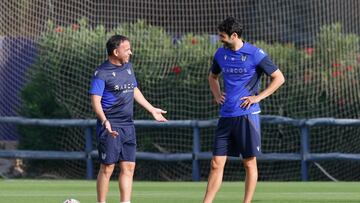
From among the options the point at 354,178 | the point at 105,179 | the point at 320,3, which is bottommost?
the point at 354,178

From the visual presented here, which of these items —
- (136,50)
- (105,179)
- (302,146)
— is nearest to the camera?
(105,179)

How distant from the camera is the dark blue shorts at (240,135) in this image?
12508 millimetres

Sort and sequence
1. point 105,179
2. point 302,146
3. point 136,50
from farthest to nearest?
1. point 136,50
2. point 302,146
3. point 105,179

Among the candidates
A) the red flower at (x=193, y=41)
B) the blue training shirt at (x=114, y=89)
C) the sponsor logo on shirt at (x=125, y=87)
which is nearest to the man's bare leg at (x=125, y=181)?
the blue training shirt at (x=114, y=89)

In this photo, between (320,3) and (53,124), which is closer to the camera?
(53,124)

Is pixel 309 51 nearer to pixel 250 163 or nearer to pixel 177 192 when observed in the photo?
pixel 177 192

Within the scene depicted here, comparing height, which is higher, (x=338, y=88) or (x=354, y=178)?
(x=338, y=88)

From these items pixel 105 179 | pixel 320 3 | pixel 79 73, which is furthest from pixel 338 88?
pixel 105 179

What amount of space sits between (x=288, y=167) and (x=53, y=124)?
4137 millimetres

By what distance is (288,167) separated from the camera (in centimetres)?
2166

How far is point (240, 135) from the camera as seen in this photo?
41.1 feet

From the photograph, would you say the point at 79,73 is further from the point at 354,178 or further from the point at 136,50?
the point at 354,178

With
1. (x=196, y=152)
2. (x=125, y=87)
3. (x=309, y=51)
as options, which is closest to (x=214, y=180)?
(x=125, y=87)

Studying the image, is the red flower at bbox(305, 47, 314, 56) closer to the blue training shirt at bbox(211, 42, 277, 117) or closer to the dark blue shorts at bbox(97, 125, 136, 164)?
the blue training shirt at bbox(211, 42, 277, 117)
